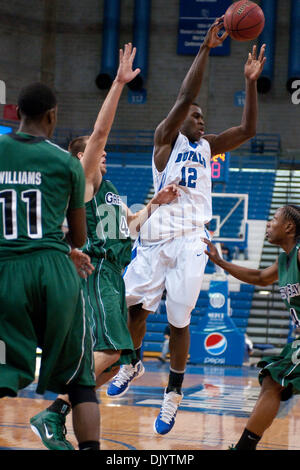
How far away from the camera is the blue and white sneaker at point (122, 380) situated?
5184 mm

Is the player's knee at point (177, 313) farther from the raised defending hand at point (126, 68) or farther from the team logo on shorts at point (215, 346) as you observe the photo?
the team logo on shorts at point (215, 346)

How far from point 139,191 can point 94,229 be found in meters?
15.0

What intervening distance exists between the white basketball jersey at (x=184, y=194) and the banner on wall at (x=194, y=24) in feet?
56.2

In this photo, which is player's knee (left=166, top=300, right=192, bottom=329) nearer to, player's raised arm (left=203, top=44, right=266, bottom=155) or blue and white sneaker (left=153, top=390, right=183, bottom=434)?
blue and white sneaker (left=153, top=390, right=183, bottom=434)

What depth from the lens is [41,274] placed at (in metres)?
2.97

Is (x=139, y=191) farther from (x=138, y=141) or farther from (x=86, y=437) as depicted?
(x=86, y=437)

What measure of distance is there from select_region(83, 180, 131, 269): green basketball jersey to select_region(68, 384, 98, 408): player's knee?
1.46 metres

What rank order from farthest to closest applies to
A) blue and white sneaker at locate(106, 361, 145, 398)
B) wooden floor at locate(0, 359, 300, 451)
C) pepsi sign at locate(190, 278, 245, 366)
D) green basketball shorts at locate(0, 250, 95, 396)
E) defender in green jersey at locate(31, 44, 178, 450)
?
pepsi sign at locate(190, 278, 245, 366) < blue and white sneaker at locate(106, 361, 145, 398) < wooden floor at locate(0, 359, 300, 451) < defender in green jersey at locate(31, 44, 178, 450) < green basketball shorts at locate(0, 250, 95, 396)

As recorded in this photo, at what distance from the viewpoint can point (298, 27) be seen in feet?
67.3

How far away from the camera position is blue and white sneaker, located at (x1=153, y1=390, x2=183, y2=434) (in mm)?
4836

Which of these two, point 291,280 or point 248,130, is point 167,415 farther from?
point 248,130

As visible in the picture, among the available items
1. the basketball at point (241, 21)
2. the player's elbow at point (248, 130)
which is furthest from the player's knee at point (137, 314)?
the basketball at point (241, 21)

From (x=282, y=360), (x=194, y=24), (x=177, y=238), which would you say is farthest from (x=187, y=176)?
(x=194, y=24)

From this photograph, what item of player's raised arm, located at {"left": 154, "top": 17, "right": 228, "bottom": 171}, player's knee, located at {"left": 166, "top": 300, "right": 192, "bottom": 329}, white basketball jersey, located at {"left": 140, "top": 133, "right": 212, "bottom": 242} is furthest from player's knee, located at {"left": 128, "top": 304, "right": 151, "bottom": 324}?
player's raised arm, located at {"left": 154, "top": 17, "right": 228, "bottom": 171}
